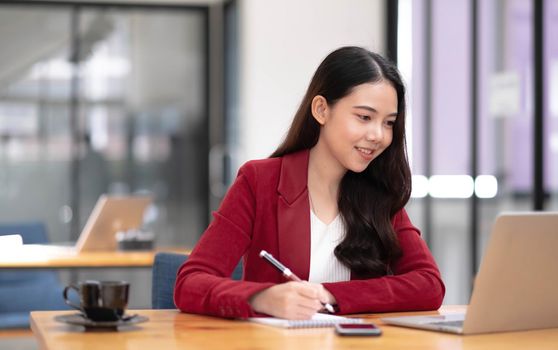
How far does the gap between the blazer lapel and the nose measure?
0.22 metres

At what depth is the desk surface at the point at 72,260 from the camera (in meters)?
4.47

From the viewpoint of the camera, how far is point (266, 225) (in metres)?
2.47

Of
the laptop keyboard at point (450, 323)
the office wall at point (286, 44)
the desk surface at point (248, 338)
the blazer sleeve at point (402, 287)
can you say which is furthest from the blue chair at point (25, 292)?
the laptop keyboard at point (450, 323)

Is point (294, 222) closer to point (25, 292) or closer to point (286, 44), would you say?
point (25, 292)

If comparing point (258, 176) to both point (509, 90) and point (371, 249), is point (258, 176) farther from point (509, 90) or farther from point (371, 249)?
point (509, 90)

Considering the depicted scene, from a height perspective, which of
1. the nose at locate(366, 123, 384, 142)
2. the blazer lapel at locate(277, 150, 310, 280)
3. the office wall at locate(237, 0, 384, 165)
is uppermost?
the office wall at locate(237, 0, 384, 165)

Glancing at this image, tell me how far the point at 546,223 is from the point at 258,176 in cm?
83

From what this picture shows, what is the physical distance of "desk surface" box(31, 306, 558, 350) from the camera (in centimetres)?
174

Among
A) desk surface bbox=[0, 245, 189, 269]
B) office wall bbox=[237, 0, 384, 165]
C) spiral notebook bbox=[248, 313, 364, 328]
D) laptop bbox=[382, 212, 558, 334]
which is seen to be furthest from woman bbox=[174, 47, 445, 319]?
office wall bbox=[237, 0, 384, 165]

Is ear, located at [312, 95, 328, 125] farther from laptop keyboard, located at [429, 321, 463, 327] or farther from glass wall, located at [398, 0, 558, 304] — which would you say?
glass wall, located at [398, 0, 558, 304]

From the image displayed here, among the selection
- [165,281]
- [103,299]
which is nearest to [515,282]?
[103,299]

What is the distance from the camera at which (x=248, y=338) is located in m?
1.83

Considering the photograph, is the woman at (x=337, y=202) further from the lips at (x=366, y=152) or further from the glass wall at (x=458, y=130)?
the glass wall at (x=458, y=130)

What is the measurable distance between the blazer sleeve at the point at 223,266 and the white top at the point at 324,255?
0.54 ft
